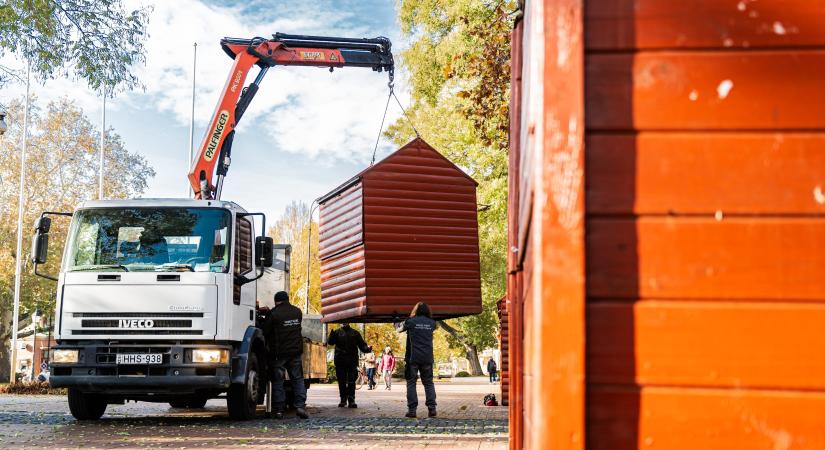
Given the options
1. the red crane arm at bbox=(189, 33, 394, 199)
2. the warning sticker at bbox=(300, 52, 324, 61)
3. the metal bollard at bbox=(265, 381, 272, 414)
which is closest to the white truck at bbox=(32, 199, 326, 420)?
the metal bollard at bbox=(265, 381, 272, 414)

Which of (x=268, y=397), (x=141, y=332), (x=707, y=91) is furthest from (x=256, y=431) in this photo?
(x=707, y=91)

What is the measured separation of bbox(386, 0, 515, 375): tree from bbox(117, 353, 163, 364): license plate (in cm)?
636

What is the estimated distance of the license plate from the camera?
38.0ft

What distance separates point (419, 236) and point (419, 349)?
2258 mm

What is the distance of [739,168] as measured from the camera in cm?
223

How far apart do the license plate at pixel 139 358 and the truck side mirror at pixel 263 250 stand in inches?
70.1

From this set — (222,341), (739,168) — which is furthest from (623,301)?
(222,341)

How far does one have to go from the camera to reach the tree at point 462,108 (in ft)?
54.7

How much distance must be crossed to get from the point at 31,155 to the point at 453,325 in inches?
1045

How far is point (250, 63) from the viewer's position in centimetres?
1617

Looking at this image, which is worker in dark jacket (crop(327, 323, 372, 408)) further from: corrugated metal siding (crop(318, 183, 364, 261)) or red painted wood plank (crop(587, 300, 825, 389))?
red painted wood plank (crop(587, 300, 825, 389))

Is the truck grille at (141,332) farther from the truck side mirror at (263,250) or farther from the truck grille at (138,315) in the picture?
the truck side mirror at (263,250)

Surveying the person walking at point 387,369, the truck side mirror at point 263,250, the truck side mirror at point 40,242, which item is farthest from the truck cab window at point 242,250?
the person walking at point 387,369

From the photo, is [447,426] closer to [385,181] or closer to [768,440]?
[385,181]
